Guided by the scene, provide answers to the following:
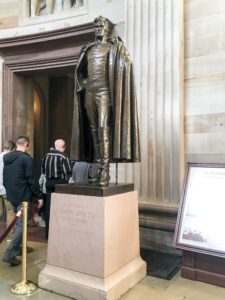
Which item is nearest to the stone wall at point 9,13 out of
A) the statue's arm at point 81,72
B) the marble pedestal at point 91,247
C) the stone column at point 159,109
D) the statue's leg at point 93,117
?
the stone column at point 159,109

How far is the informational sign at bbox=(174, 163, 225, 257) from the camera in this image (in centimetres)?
332

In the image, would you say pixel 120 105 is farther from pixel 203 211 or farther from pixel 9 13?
pixel 9 13

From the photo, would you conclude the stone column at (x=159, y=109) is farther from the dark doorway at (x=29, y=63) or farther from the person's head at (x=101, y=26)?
the person's head at (x=101, y=26)

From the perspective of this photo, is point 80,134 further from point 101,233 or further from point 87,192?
point 101,233

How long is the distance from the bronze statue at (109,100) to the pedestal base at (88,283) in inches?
36.3

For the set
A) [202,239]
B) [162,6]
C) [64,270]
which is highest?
[162,6]

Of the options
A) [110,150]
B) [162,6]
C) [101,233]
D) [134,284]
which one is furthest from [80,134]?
[162,6]

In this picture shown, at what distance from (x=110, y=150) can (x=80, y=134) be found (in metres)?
0.41

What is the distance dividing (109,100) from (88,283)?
6.06ft

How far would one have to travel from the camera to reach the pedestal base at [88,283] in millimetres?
2854

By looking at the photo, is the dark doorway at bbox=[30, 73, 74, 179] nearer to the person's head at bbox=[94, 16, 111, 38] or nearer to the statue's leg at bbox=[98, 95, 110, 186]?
the person's head at bbox=[94, 16, 111, 38]

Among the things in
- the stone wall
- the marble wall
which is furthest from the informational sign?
the stone wall

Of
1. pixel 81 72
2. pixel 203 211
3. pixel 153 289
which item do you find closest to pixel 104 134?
pixel 81 72

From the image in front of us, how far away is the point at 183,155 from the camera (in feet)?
14.5
